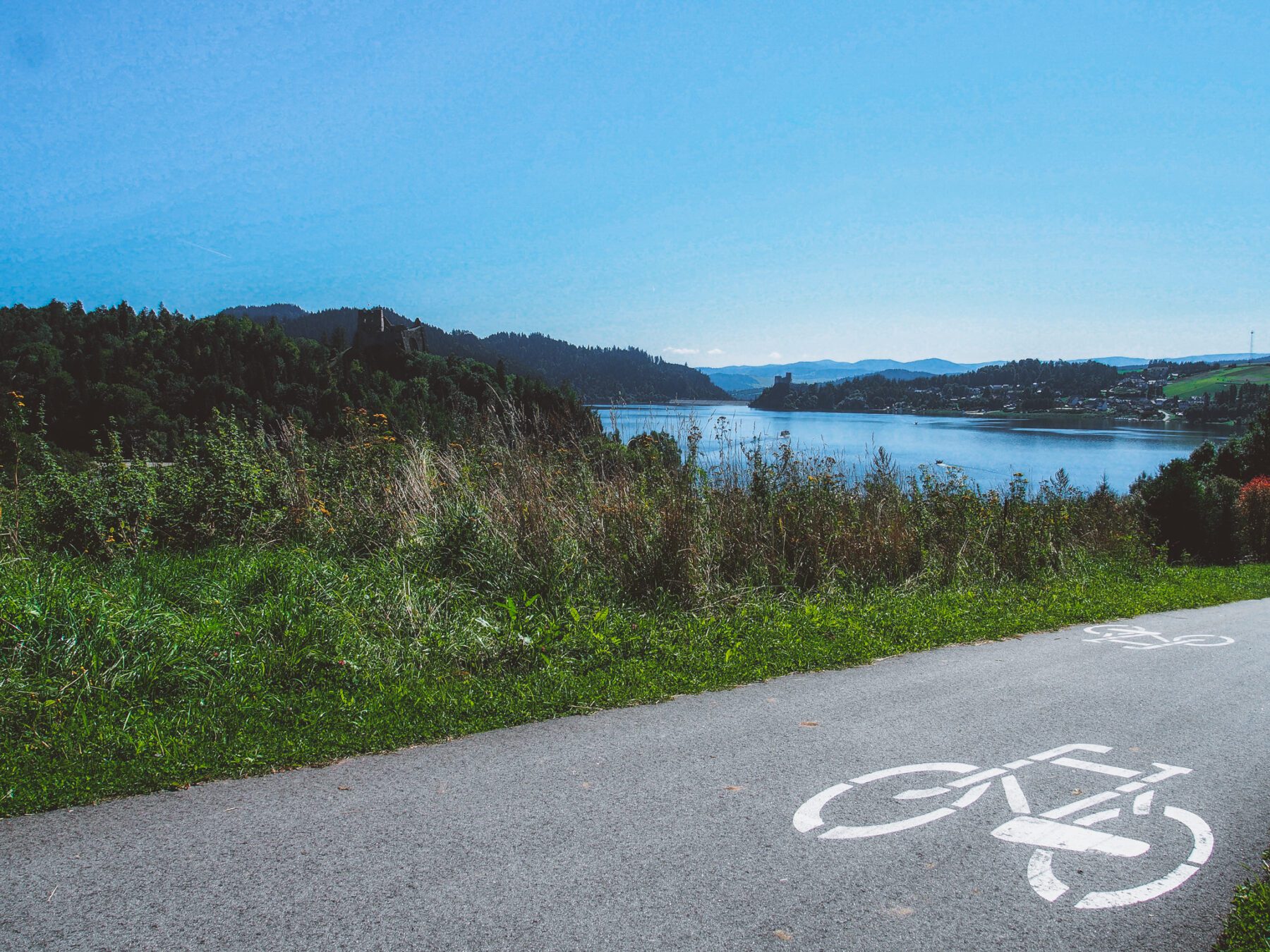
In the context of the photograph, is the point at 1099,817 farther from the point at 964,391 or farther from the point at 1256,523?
the point at 964,391

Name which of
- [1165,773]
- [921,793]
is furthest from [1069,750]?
[921,793]

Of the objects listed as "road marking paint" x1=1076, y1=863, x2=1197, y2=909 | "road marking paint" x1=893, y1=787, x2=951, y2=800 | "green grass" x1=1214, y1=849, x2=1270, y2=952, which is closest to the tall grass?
"road marking paint" x1=893, y1=787, x2=951, y2=800

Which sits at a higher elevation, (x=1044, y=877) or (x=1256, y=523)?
(x=1044, y=877)

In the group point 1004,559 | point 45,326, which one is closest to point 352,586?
point 1004,559

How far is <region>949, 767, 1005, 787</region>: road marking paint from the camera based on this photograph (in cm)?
375

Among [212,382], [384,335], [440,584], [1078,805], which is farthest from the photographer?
[384,335]

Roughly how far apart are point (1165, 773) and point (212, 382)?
2711cm

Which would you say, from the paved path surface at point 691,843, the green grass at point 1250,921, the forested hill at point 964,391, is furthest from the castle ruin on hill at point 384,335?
the forested hill at point 964,391

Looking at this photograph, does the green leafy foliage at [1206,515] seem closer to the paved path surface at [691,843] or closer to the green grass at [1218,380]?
the paved path surface at [691,843]

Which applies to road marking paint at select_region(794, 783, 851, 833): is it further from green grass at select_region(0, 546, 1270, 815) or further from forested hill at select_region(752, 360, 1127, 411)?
forested hill at select_region(752, 360, 1127, 411)

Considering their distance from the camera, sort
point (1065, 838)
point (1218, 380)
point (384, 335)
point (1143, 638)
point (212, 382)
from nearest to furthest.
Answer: point (1065, 838) < point (1143, 638) < point (212, 382) < point (384, 335) < point (1218, 380)

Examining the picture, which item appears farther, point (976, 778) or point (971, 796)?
point (976, 778)

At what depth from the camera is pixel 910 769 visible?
12.8 feet

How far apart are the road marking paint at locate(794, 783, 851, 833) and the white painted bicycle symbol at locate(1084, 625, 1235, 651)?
475cm
